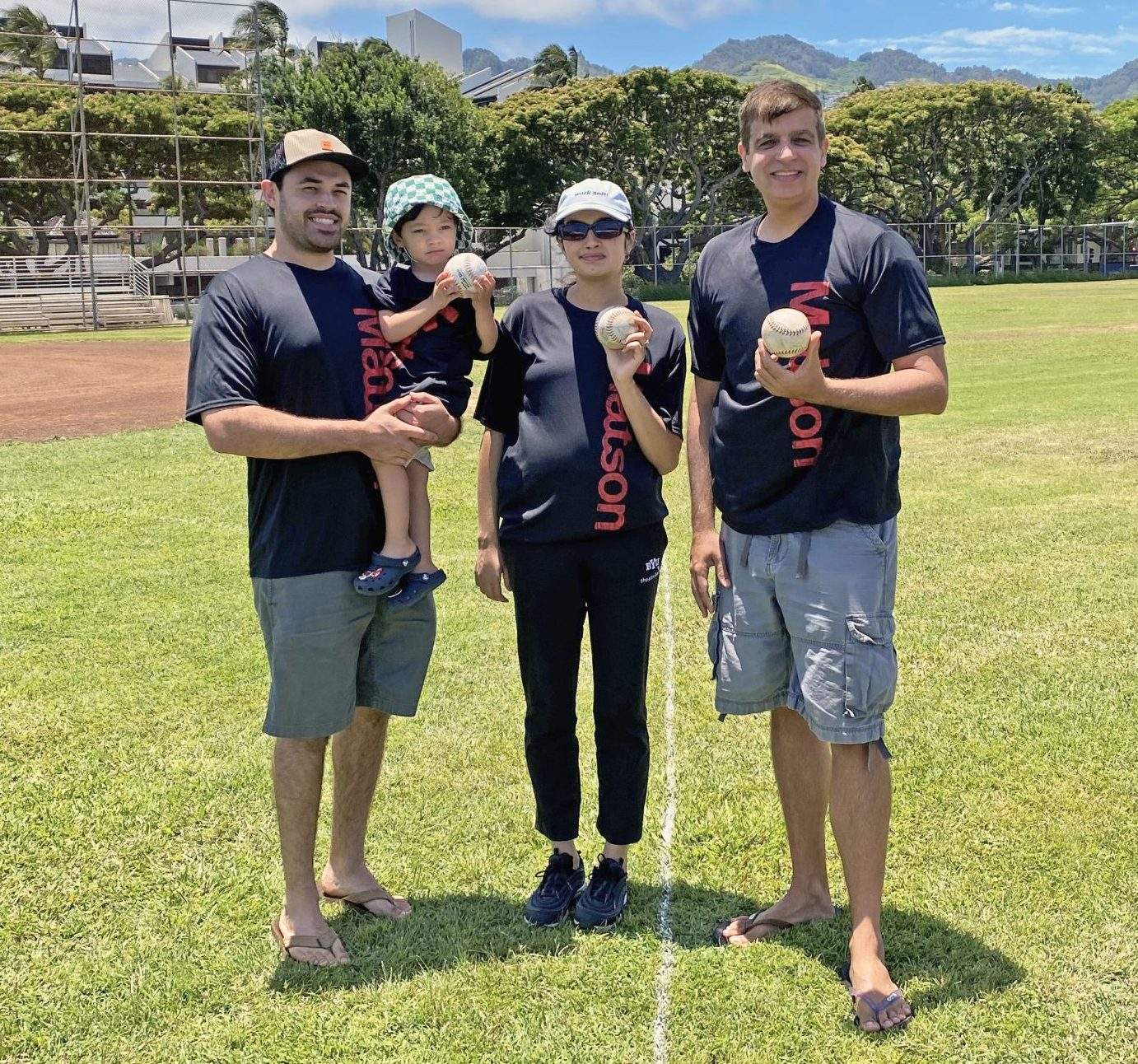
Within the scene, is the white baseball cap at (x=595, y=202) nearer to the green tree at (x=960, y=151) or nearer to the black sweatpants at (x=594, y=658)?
the black sweatpants at (x=594, y=658)

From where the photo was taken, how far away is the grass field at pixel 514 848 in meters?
3.09

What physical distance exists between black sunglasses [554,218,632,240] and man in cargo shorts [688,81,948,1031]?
1.03 feet

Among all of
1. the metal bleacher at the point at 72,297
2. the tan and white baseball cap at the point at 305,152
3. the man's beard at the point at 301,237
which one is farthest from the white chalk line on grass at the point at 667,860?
the metal bleacher at the point at 72,297

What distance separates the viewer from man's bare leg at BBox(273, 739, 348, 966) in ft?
11.2

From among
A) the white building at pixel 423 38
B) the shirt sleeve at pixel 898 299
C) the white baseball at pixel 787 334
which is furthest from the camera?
the white building at pixel 423 38

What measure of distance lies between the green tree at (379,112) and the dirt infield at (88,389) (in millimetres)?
18475

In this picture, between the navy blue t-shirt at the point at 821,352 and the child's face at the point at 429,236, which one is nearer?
the navy blue t-shirt at the point at 821,352

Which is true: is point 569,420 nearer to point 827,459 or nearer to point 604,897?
point 827,459

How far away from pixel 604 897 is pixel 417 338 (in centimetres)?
188

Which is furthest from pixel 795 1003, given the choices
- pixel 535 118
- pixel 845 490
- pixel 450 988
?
pixel 535 118

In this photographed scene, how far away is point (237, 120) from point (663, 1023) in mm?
52289

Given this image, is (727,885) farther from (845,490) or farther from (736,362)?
(736,362)

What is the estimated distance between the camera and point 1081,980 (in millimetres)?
3211

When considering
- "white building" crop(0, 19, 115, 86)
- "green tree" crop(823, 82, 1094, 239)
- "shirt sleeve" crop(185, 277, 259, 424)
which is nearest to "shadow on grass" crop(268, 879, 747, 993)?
"shirt sleeve" crop(185, 277, 259, 424)
